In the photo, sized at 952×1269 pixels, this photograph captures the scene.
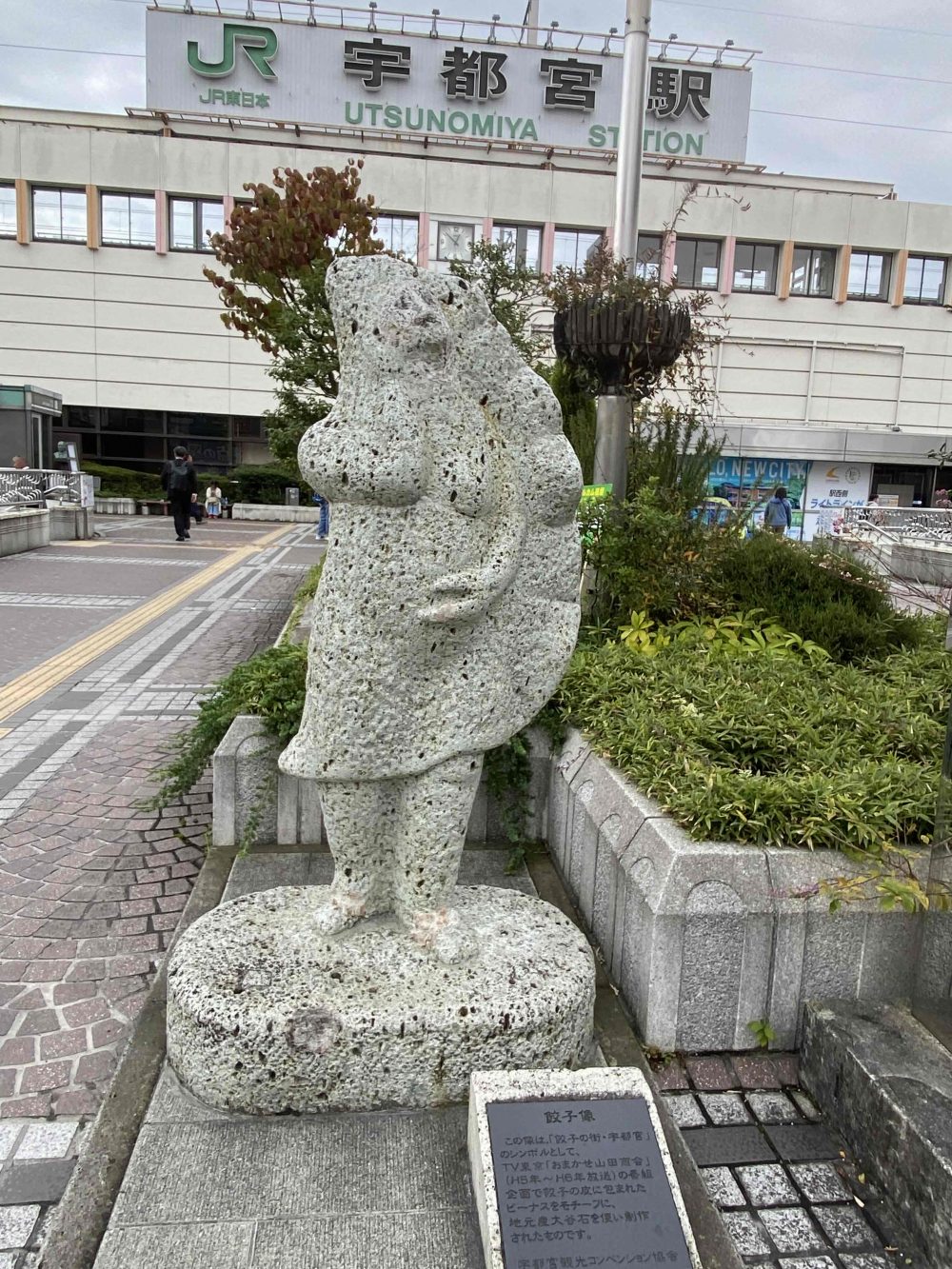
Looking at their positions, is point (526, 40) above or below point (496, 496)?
above

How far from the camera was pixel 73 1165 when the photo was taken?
2.28 meters

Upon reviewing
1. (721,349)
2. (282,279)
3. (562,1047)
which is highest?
(721,349)

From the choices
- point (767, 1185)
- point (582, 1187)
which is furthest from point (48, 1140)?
point (767, 1185)

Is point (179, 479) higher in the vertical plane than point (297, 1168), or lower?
higher

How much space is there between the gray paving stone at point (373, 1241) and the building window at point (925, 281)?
30291mm

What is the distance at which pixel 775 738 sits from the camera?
3.47 m

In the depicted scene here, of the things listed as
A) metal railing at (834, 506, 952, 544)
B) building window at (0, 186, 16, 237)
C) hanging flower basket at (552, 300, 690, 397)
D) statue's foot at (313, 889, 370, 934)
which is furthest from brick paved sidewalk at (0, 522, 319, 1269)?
building window at (0, 186, 16, 237)

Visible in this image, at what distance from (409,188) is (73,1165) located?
26.6 m

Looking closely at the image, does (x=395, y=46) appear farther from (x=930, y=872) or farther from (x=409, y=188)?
(x=930, y=872)

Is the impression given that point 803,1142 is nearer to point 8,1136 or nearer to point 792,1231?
point 792,1231

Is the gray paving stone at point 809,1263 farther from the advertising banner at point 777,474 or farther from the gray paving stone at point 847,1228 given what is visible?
the advertising banner at point 777,474

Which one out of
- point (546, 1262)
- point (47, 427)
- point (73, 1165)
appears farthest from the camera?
point (47, 427)

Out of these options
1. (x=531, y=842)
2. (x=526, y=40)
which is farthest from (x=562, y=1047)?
Answer: (x=526, y=40)

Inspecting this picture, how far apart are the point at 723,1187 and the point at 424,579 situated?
69.0 inches
